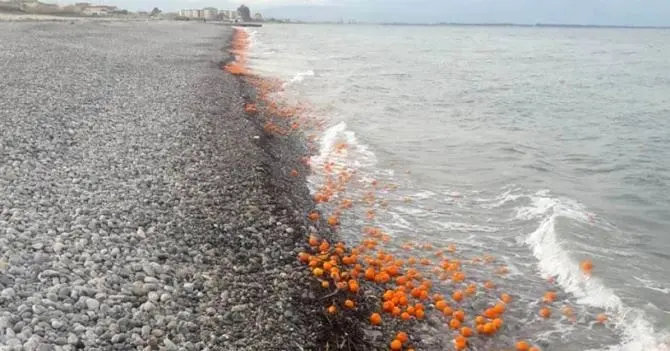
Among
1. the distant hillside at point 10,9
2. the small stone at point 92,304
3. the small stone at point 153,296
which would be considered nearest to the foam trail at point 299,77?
the small stone at point 153,296

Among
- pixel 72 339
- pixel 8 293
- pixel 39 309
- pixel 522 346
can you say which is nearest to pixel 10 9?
pixel 8 293

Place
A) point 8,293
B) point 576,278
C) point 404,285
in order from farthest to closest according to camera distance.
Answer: point 576,278
point 404,285
point 8,293

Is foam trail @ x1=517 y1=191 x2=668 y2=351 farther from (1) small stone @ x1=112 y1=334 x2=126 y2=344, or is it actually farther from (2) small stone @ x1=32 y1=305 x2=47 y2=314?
(2) small stone @ x1=32 y1=305 x2=47 y2=314

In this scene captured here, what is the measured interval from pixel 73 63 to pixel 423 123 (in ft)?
63.1

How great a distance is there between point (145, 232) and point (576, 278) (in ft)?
26.8

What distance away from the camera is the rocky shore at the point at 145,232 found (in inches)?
253

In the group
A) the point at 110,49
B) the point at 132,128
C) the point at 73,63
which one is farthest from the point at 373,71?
the point at 132,128

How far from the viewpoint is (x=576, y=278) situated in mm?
9953

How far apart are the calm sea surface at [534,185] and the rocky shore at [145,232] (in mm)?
2698

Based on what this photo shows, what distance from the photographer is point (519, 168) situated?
17.5 metres

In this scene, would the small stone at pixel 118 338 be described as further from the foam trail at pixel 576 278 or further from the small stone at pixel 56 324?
the foam trail at pixel 576 278

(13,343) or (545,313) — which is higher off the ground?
(13,343)

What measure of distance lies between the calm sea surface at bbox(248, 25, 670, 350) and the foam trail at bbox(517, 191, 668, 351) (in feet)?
0.10

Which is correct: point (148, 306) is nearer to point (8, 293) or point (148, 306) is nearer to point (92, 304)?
point (92, 304)
